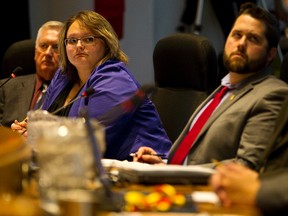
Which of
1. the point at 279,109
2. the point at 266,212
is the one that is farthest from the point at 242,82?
the point at 266,212

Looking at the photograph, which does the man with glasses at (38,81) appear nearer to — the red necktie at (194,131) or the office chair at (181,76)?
the office chair at (181,76)

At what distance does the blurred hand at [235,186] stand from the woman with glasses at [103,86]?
3.69 feet

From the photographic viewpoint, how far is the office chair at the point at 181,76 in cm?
345

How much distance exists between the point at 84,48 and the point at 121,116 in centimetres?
43

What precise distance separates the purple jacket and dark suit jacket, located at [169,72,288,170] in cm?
54

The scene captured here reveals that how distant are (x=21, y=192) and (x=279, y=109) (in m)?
1.06

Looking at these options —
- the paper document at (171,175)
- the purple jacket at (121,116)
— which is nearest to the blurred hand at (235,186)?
the paper document at (171,175)

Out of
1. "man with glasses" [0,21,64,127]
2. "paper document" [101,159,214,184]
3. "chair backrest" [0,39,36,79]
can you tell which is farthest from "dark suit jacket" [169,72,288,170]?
"chair backrest" [0,39,36,79]

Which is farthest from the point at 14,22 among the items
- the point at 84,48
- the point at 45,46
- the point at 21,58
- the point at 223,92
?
the point at 223,92

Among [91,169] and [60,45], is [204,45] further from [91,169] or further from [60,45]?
[91,169]

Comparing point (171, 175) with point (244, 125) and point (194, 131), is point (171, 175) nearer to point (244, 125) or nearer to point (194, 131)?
point (244, 125)

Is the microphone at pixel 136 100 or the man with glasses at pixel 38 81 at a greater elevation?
the microphone at pixel 136 100

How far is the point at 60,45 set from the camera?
3553 millimetres

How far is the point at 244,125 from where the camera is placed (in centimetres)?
253
